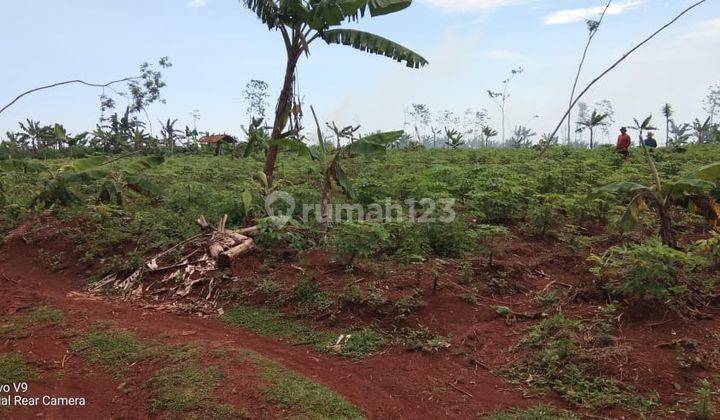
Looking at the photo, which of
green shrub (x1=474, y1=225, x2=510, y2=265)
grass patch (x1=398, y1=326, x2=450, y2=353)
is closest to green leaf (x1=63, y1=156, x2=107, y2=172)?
grass patch (x1=398, y1=326, x2=450, y2=353)

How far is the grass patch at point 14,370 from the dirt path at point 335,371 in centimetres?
24

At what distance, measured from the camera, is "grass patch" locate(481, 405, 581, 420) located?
353cm

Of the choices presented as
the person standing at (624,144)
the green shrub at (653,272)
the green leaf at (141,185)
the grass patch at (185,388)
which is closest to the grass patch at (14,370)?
the grass patch at (185,388)

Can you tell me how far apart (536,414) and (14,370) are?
14.0 feet

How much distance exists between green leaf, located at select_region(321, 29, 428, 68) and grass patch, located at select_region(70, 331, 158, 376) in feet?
18.1

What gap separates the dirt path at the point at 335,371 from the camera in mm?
3840

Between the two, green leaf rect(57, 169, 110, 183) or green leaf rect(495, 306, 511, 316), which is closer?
green leaf rect(495, 306, 511, 316)

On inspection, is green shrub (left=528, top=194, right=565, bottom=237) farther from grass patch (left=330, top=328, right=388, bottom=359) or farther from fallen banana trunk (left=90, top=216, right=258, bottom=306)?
fallen banana trunk (left=90, top=216, right=258, bottom=306)

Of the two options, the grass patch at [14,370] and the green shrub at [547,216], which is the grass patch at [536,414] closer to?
the grass patch at [14,370]

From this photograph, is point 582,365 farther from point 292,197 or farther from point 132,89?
point 132,89

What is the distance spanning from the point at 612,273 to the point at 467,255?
197cm

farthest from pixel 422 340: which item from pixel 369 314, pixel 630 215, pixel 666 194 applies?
pixel 666 194

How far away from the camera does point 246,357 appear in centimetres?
441

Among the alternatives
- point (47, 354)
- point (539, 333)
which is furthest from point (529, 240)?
point (47, 354)
